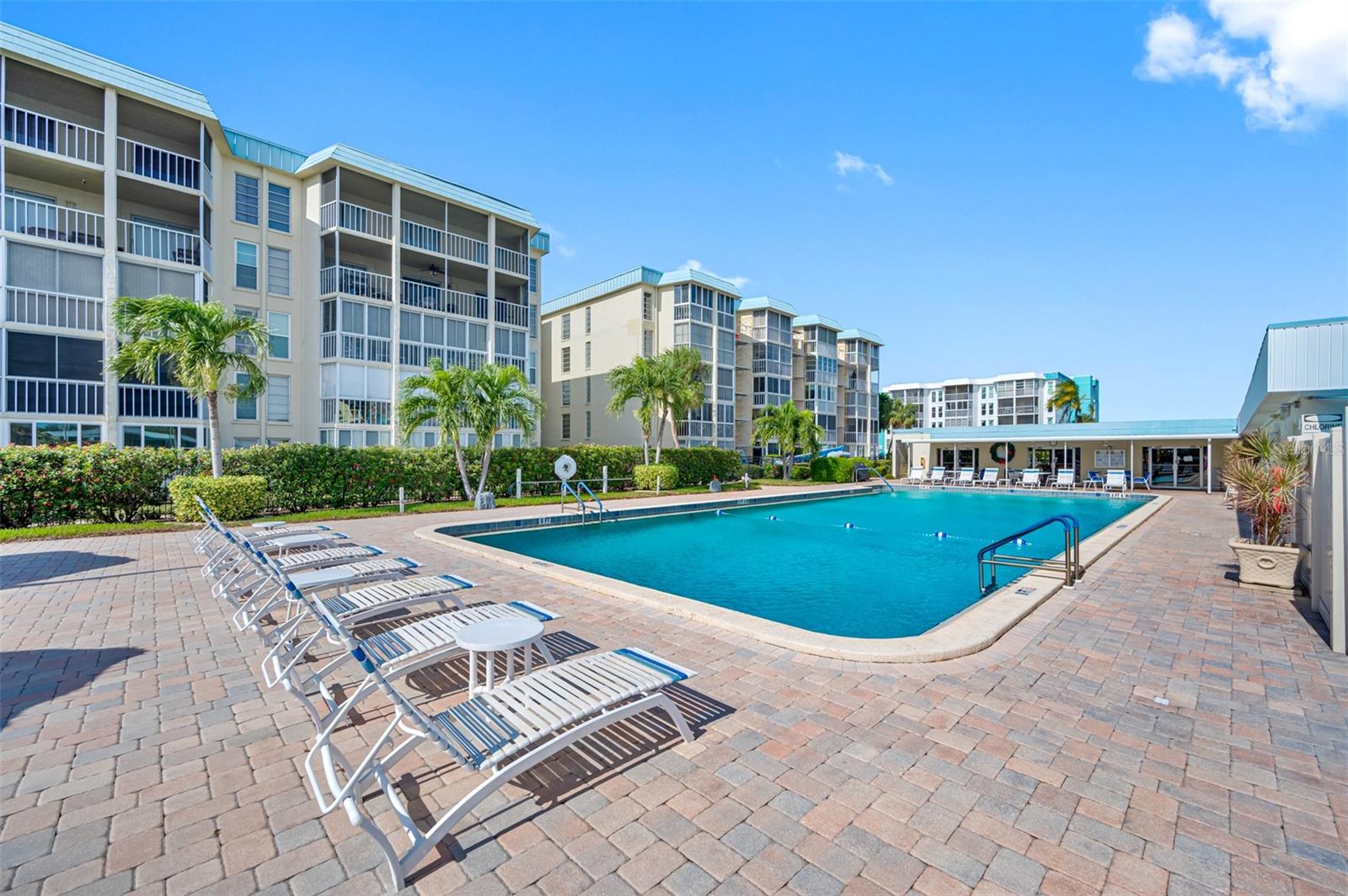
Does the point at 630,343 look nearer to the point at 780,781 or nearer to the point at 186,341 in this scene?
the point at 186,341

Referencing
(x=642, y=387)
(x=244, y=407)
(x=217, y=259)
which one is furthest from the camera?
(x=642, y=387)

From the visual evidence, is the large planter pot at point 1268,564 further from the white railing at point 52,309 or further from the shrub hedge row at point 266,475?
the white railing at point 52,309

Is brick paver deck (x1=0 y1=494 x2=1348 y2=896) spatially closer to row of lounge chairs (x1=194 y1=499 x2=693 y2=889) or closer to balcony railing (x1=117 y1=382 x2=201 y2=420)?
row of lounge chairs (x1=194 y1=499 x2=693 y2=889)

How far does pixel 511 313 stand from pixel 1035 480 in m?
27.0

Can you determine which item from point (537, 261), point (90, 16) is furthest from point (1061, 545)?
point (537, 261)

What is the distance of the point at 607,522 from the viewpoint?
16391mm

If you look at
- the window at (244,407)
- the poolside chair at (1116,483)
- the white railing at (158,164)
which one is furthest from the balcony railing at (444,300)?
the poolside chair at (1116,483)

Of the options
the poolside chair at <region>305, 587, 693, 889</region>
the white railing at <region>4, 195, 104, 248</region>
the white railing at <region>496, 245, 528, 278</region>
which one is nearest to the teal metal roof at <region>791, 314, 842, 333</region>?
the white railing at <region>496, 245, 528, 278</region>

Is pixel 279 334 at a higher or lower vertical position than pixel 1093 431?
higher

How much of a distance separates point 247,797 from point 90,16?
15.2 metres

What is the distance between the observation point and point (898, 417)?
219 feet

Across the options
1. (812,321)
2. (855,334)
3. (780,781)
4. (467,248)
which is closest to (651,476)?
(467,248)

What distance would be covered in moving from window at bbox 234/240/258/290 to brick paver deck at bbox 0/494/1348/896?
20.0 metres

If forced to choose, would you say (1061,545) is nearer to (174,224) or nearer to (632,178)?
(632,178)
